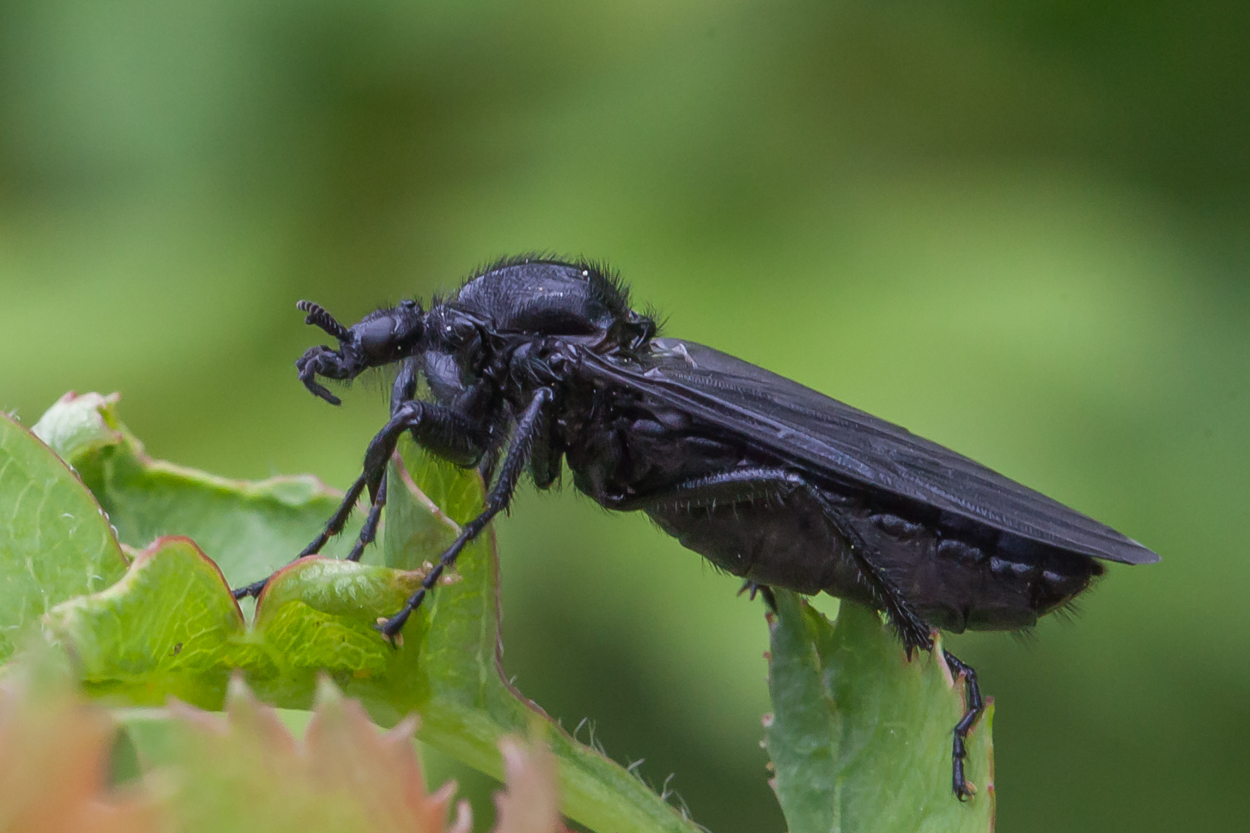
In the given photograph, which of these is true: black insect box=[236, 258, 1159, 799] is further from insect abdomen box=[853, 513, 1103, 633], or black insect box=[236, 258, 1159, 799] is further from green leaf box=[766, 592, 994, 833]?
green leaf box=[766, 592, 994, 833]

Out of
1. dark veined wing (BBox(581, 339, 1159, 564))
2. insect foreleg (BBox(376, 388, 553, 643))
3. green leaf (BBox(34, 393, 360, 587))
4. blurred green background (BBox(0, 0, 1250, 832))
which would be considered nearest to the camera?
insect foreleg (BBox(376, 388, 553, 643))

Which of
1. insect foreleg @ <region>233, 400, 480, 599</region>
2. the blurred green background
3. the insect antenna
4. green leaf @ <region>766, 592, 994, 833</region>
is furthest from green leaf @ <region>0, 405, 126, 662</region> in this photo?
the blurred green background

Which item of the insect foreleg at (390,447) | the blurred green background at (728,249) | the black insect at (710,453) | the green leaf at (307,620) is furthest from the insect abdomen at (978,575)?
the blurred green background at (728,249)

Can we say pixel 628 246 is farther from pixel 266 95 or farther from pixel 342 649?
pixel 342 649

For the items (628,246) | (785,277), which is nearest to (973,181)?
(785,277)

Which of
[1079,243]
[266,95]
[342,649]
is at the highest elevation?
[1079,243]

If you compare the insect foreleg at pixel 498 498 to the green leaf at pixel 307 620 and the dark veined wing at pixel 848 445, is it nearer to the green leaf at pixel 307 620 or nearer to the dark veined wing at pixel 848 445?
the green leaf at pixel 307 620
